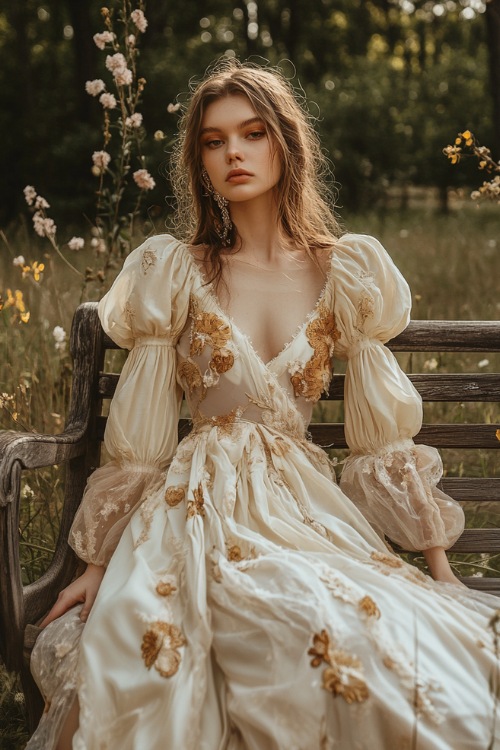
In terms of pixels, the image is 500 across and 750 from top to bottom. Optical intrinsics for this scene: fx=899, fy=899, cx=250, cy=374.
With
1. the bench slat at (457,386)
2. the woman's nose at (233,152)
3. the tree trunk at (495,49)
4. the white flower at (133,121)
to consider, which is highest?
the tree trunk at (495,49)

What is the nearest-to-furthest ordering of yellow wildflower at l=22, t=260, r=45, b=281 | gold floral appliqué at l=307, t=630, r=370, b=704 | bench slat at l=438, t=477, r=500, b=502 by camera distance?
gold floral appliqué at l=307, t=630, r=370, b=704 → bench slat at l=438, t=477, r=500, b=502 → yellow wildflower at l=22, t=260, r=45, b=281

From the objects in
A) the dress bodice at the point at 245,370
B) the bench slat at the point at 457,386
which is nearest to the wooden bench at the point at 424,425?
the bench slat at the point at 457,386

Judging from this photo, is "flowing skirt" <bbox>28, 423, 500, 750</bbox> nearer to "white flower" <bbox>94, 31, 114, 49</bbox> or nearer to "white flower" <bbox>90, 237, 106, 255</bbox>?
"white flower" <bbox>90, 237, 106, 255</bbox>

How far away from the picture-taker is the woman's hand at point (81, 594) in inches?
88.2

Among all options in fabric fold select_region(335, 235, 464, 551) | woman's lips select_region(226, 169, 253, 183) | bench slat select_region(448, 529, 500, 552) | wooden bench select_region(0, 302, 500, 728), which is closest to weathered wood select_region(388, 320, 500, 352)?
wooden bench select_region(0, 302, 500, 728)

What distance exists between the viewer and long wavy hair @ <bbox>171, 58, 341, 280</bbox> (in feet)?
8.27

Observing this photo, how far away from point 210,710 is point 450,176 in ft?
48.6

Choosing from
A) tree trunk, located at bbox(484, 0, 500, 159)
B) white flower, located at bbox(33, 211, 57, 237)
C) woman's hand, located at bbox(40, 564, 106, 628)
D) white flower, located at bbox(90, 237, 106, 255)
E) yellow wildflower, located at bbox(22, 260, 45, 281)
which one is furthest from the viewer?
tree trunk, located at bbox(484, 0, 500, 159)

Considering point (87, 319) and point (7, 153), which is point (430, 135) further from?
point (87, 319)

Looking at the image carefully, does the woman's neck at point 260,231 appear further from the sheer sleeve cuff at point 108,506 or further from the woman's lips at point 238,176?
the sheer sleeve cuff at point 108,506

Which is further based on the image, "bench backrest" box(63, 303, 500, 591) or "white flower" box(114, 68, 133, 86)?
"white flower" box(114, 68, 133, 86)

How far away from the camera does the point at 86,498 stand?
2398mm

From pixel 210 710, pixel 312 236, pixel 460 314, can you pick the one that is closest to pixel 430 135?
pixel 460 314

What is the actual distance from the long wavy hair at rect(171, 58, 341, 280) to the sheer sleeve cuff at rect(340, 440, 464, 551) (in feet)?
2.16
